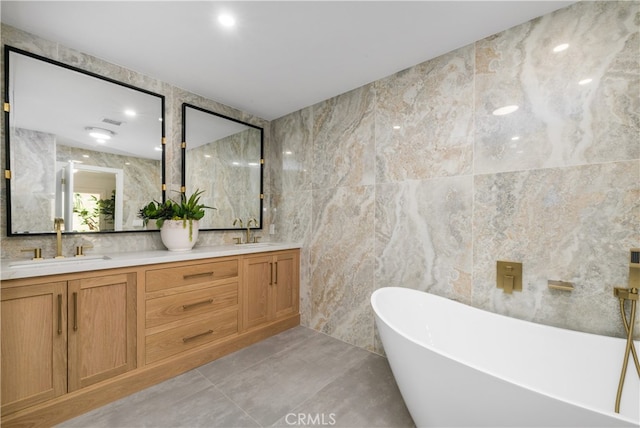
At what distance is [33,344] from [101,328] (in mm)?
283

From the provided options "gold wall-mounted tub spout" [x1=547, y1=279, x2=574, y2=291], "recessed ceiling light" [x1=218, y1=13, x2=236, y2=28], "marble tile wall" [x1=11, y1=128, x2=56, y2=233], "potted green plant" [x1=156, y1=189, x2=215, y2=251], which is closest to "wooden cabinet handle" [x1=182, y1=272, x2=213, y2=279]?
"potted green plant" [x1=156, y1=189, x2=215, y2=251]

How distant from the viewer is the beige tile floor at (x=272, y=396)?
58.6 inches

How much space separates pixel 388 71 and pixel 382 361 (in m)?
2.40

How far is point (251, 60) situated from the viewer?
1.97m

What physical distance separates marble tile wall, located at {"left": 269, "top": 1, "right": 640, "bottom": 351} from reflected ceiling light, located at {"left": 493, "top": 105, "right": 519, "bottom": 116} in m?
0.02

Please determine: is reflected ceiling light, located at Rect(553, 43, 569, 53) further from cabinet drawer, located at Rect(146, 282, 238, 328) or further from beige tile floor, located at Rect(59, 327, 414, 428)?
cabinet drawer, located at Rect(146, 282, 238, 328)

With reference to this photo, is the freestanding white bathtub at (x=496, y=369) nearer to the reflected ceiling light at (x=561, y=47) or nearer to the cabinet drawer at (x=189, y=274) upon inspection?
the cabinet drawer at (x=189, y=274)

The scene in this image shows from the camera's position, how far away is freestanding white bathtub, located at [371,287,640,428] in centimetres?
88

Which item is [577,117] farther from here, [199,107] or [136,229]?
[136,229]

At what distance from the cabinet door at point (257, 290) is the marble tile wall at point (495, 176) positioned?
0.56 metres

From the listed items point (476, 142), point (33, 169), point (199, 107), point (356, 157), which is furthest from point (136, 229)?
point (476, 142)

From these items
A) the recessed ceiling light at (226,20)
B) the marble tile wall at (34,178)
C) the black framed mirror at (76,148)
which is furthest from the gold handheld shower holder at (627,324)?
the marble tile wall at (34,178)

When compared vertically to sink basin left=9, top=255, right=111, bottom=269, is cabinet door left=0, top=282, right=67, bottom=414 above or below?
below

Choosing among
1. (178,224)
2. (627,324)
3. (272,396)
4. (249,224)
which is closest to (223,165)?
(249,224)
